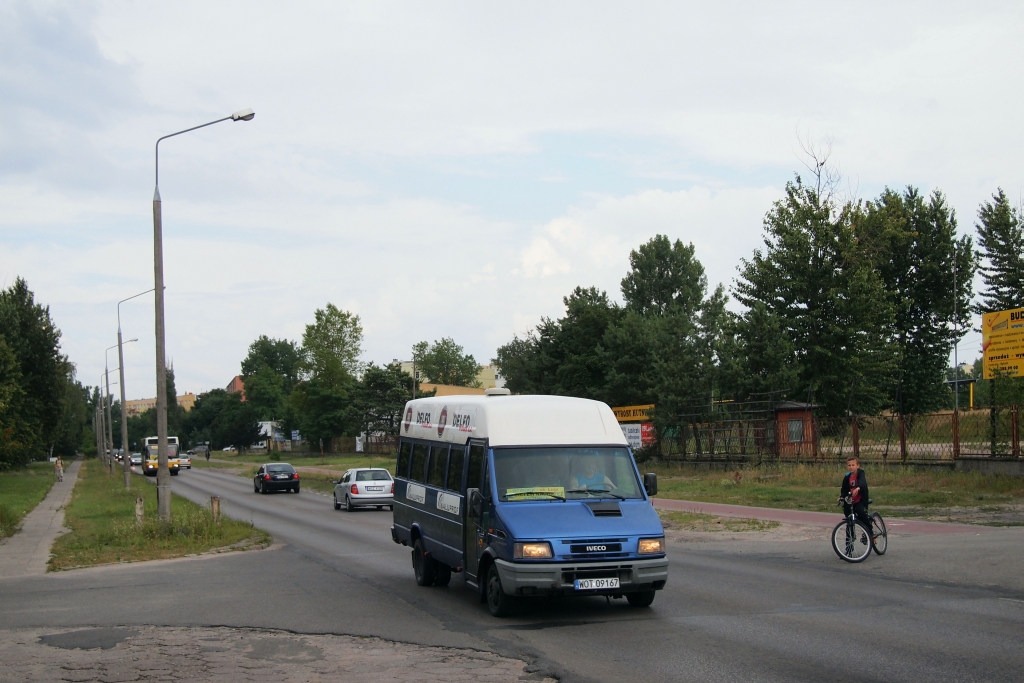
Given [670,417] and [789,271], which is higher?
[789,271]

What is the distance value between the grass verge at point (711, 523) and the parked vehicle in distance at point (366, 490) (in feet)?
34.3

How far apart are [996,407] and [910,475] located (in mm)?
3003

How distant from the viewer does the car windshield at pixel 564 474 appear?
10758mm

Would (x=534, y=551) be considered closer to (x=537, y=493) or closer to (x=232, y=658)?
(x=537, y=493)

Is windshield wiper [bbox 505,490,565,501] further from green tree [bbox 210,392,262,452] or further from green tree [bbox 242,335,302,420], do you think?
green tree [bbox 242,335,302,420]

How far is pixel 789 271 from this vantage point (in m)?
46.8

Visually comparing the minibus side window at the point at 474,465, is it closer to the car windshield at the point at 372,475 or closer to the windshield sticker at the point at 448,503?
the windshield sticker at the point at 448,503

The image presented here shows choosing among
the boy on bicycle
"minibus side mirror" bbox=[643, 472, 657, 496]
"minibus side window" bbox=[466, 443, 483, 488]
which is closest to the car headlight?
"minibus side mirror" bbox=[643, 472, 657, 496]

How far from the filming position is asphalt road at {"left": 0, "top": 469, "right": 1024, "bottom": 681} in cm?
812

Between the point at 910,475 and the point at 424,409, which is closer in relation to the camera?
the point at 424,409

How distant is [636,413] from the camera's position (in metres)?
47.8

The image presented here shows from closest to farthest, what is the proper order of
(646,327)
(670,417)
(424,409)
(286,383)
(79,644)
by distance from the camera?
(79,644) < (424,409) < (670,417) < (646,327) < (286,383)

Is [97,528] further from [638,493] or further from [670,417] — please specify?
[670,417]

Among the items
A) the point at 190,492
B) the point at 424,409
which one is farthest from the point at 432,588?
the point at 190,492
